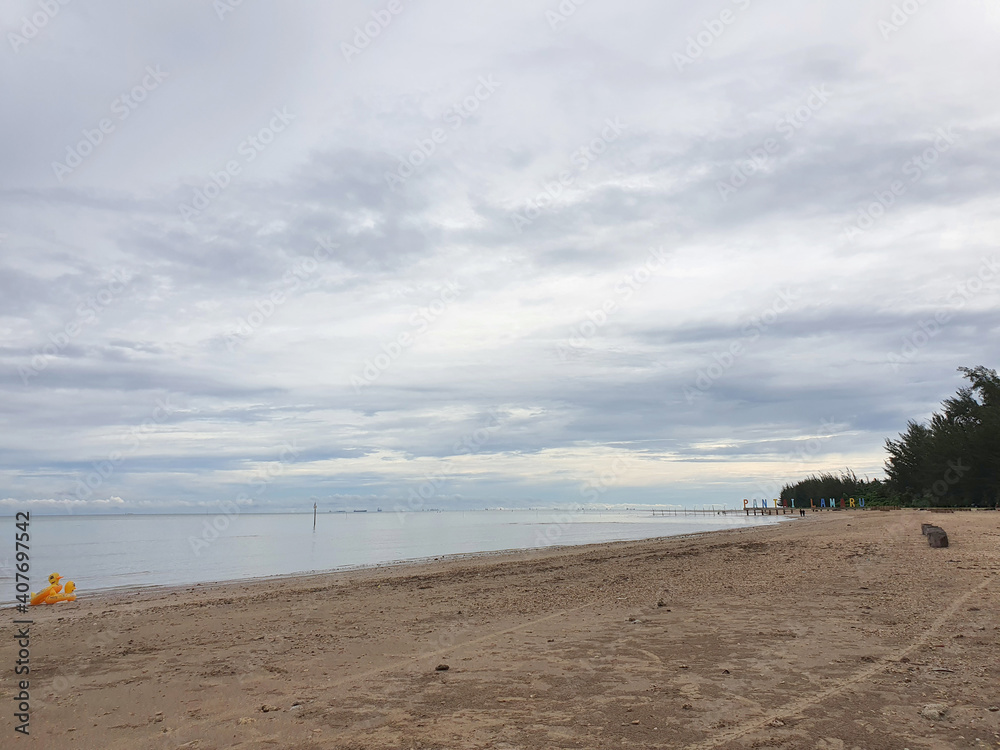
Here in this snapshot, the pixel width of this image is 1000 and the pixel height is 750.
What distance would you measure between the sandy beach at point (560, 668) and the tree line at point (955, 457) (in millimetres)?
44122

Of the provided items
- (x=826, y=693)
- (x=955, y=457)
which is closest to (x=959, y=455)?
(x=955, y=457)

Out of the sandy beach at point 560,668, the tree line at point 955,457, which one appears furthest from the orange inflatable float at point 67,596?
the tree line at point 955,457

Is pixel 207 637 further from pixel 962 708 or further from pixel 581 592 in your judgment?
pixel 962 708

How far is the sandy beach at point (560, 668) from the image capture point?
5.48 metres

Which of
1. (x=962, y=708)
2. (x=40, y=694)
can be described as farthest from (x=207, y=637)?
(x=962, y=708)

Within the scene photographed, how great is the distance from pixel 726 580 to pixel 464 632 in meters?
6.86

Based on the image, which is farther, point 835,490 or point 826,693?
point 835,490

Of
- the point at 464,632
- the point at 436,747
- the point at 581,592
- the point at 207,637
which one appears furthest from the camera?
the point at 581,592

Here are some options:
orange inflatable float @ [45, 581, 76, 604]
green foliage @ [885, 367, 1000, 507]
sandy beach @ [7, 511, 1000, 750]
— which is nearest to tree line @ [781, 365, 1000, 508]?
green foliage @ [885, 367, 1000, 507]

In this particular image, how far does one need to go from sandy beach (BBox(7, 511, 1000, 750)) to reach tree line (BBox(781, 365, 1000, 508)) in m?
44.1

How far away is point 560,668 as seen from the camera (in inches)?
294

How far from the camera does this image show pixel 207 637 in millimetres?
10969

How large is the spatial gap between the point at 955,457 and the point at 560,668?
2403 inches

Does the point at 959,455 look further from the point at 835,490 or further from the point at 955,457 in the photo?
the point at 835,490
